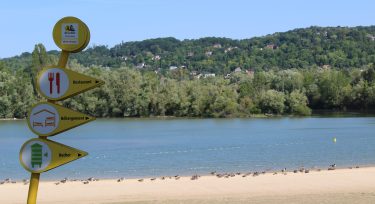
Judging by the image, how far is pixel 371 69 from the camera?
388 ft

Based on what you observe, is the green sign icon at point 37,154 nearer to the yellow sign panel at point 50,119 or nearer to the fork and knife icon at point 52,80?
the yellow sign panel at point 50,119

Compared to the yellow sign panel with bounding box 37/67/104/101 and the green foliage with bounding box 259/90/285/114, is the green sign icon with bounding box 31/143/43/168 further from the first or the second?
the green foliage with bounding box 259/90/285/114

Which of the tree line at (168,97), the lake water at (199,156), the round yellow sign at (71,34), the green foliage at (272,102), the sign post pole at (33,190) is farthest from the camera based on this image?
the green foliage at (272,102)

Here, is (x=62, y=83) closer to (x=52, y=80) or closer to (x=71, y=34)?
(x=52, y=80)

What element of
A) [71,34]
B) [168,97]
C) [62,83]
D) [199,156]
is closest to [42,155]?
[62,83]

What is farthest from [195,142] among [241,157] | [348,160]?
[348,160]

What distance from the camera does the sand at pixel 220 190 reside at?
17.3m

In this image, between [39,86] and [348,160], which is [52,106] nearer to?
[39,86]

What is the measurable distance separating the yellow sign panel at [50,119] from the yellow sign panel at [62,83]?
136 mm

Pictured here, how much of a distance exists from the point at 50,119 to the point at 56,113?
0.11m

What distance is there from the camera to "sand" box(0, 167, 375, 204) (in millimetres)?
17266

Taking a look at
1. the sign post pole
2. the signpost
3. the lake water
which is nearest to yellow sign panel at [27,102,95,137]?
the signpost

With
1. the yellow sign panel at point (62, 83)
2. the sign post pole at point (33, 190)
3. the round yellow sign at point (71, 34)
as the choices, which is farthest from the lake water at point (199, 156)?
the round yellow sign at point (71, 34)

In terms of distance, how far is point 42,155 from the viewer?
24.6 feet
